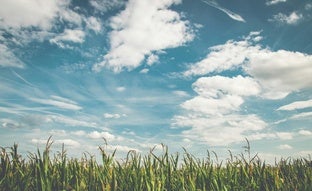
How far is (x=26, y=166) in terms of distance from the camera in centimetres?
681

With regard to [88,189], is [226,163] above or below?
above

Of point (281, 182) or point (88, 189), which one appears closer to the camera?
point (88, 189)

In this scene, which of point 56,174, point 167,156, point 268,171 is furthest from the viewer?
point 268,171

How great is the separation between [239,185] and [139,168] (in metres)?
2.22

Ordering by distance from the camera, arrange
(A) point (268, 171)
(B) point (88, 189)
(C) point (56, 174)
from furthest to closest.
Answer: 1. (A) point (268, 171)
2. (C) point (56, 174)
3. (B) point (88, 189)

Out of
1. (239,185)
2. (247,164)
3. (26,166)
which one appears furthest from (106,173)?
(247,164)

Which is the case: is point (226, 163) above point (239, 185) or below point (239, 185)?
above

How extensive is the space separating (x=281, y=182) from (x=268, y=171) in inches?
20.1

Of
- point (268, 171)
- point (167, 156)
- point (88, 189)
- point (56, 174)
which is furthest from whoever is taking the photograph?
point (268, 171)

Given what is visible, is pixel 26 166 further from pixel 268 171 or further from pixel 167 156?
pixel 268 171

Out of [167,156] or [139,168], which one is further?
[167,156]

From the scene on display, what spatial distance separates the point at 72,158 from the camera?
6.95 metres

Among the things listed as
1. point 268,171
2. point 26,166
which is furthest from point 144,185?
point 268,171

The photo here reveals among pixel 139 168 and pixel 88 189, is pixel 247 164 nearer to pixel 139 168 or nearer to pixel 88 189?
pixel 139 168
